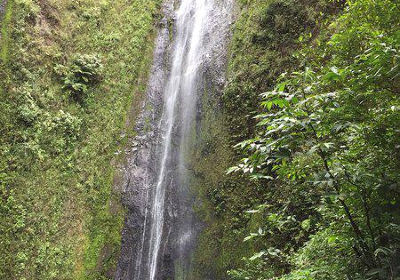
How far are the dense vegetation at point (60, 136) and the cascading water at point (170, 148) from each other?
28.9 inches

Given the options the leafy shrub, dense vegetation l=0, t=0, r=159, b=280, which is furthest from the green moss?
the leafy shrub

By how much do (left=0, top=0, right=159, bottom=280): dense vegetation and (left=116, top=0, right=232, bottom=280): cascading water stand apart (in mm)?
735

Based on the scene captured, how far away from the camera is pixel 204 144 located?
11.1 metres

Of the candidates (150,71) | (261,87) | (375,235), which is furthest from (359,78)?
(150,71)

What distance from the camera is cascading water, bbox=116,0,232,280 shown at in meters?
10.0

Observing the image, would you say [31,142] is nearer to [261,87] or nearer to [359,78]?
[261,87]

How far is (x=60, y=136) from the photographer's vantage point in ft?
35.8

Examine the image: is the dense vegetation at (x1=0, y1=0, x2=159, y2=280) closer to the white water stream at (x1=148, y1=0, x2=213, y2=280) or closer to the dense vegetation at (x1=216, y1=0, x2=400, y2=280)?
the white water stream at (x1=148, y1=0, x2=213, y2=280)

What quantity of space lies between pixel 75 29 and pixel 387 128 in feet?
44.8

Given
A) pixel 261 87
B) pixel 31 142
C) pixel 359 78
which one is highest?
pixel 261 87

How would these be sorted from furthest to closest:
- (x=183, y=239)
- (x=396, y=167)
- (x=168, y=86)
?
(x=168, y=86) → (x=183, y=239) → (x=396, y=167)

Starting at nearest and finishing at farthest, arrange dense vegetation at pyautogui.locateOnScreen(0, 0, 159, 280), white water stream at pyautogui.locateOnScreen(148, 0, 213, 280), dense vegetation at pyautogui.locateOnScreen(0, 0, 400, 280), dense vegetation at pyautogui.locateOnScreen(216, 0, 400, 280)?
1. dense vegetation at pyautogui.locateOnScreen(216, 0, 400, 280)
2. dense vegetation at pyautogui.locateOnScreen(0, 0, 400, 280)
3. dense vegetation at pyautogui.locateOnScreen(0, 0, 159, 280)
4. white water stream at pyautogui.locateOnScreen(148, 0, 213, 280)

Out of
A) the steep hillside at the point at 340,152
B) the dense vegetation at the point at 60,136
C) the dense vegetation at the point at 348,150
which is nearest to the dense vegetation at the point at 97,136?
the dense vegetation at the point at 60,136

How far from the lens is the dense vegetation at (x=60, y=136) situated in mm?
9164
